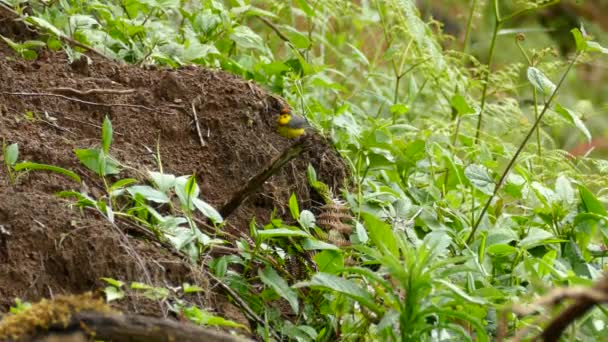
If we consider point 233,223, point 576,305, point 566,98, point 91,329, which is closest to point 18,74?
point 233,223

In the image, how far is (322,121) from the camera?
374 centimetres

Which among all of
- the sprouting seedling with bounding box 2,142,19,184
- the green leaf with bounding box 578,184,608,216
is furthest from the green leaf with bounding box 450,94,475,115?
the sprouting seedling with bounding box 2,142,19,184

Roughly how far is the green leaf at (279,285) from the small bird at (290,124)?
→ 0.70m

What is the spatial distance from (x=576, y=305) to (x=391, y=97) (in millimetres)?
3659

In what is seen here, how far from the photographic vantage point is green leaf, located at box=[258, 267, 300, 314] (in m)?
2.69

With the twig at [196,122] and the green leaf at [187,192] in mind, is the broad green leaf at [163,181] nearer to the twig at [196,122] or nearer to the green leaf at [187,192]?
the green leaf at [187,192]

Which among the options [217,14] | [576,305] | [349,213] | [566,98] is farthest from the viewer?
[566,98]

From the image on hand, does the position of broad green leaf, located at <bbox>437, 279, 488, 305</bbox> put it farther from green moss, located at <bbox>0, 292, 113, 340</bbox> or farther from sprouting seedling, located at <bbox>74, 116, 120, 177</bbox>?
sprouting seedling, located at <bbox>74, 116, 120, 177</bbox>

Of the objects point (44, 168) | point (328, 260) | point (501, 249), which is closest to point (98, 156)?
point (44, 168)

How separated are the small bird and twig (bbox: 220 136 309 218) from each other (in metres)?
0.30

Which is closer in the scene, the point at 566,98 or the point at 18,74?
the point at 18,74

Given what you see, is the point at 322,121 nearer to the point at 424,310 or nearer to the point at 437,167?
the point at 437,167

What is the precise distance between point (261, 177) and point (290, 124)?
556mm

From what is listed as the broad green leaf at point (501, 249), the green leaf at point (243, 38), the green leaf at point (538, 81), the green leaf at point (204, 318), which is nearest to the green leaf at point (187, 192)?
the green leaf at point (204, 318)
